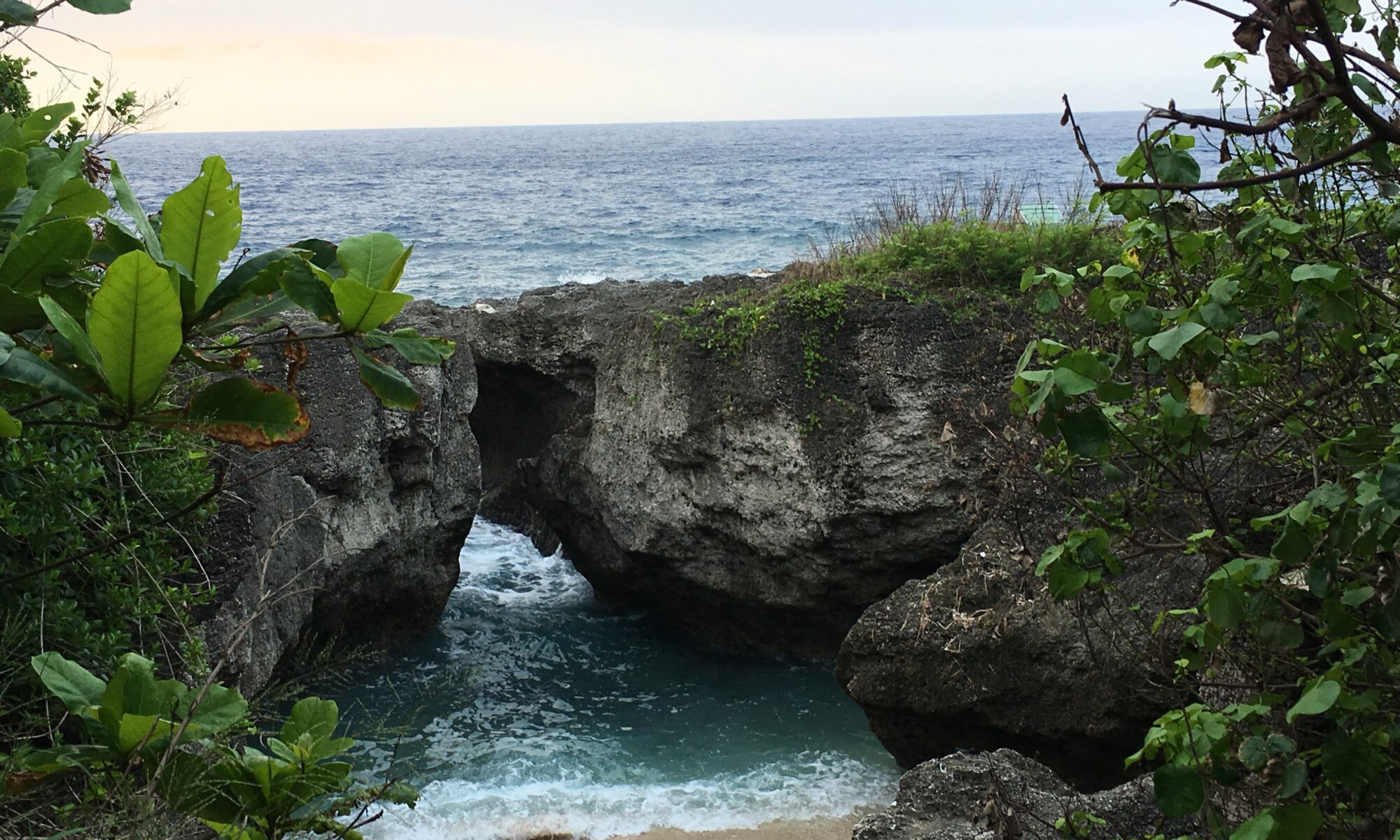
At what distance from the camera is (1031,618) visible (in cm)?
654

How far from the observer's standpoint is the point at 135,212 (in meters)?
1.93

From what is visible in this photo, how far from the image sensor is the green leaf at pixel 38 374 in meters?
1.66

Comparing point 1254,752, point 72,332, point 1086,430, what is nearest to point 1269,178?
point 1086,430

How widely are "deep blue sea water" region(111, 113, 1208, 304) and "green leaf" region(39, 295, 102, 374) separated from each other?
10.2 meters

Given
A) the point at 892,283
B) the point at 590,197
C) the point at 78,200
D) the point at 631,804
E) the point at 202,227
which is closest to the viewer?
the point at 202,227

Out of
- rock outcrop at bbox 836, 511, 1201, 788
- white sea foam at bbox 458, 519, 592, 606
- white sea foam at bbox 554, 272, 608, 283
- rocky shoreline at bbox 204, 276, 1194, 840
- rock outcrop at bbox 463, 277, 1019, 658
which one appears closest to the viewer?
rock outcrop at bbox 836, 511, 1201, 788

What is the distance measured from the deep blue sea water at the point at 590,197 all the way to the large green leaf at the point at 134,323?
10.2 meters

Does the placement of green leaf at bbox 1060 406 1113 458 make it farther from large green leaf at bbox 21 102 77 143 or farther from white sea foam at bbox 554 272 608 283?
white sea foam at bbox 554 272 608 283

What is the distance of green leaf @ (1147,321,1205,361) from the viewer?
197 cm

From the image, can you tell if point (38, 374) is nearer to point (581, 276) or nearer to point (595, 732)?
point (595, 732)

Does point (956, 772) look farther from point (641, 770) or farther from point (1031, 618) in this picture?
point (641, 770)

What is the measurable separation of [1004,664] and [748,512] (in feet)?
8.65

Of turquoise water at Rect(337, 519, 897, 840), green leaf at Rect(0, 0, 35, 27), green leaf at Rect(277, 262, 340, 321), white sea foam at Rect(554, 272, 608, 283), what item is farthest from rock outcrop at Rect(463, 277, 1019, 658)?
white sea foam at Rect(554, 272, 608, 283)

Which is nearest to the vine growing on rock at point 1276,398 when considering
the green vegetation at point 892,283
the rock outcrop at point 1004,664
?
the rock outcrop at point 1004,664
